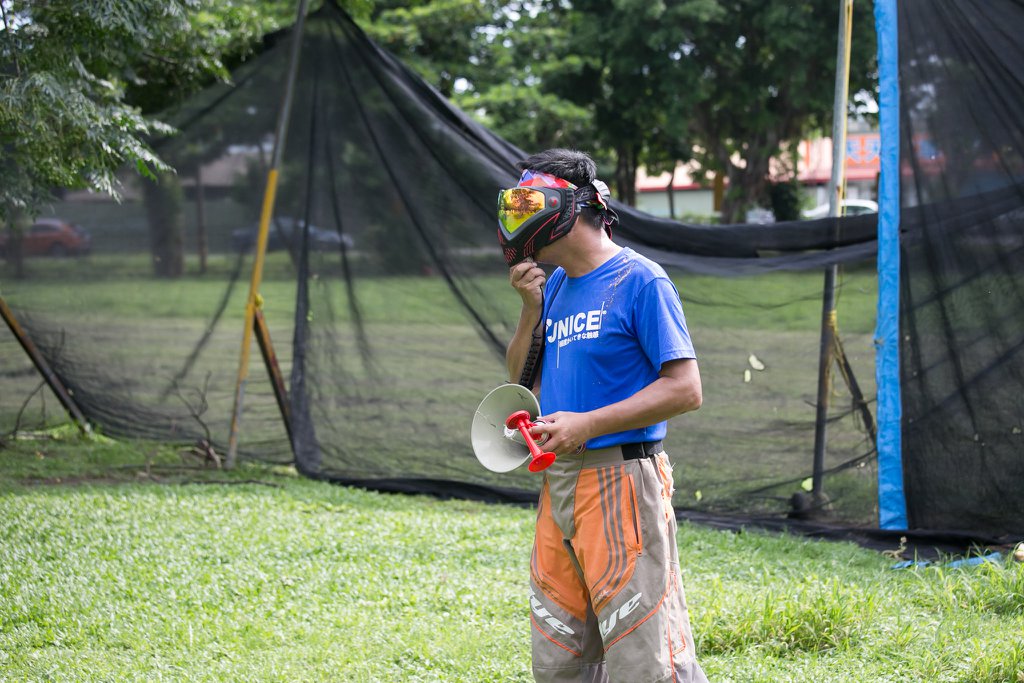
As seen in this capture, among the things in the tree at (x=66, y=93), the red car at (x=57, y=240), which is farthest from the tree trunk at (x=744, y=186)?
the tree at (x=66, y=93)

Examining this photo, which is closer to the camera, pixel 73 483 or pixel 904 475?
pixel 904 475

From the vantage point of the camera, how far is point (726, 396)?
5.38 m

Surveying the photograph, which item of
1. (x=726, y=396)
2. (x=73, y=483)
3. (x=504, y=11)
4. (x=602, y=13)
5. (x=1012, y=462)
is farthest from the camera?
(x=602, y=13)

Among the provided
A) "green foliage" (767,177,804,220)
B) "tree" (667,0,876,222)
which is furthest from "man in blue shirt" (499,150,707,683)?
"green foliage" (767,177,804,220)

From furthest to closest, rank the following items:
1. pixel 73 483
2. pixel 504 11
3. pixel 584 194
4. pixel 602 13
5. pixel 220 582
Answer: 1. pixel 602 13
2. pixel 504 11
3. pixel 73 483
4. pixel 220 582
5. pixel 584 194

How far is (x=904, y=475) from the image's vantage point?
193 inches

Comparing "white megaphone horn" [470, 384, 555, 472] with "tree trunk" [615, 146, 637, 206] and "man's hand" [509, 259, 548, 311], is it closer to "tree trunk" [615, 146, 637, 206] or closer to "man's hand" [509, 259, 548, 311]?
"man's hand" [509, 259, 548, 311]

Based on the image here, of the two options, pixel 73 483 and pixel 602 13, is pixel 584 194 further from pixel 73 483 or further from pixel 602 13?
pixel 602 13

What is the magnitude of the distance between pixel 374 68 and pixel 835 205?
9.39ft

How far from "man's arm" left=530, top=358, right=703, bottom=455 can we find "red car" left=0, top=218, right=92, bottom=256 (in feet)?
17.6

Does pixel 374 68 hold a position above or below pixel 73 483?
above

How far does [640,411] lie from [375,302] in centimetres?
402

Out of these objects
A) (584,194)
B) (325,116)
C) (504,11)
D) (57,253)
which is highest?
(504,11)

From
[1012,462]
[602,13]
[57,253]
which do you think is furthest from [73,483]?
[602,13]
